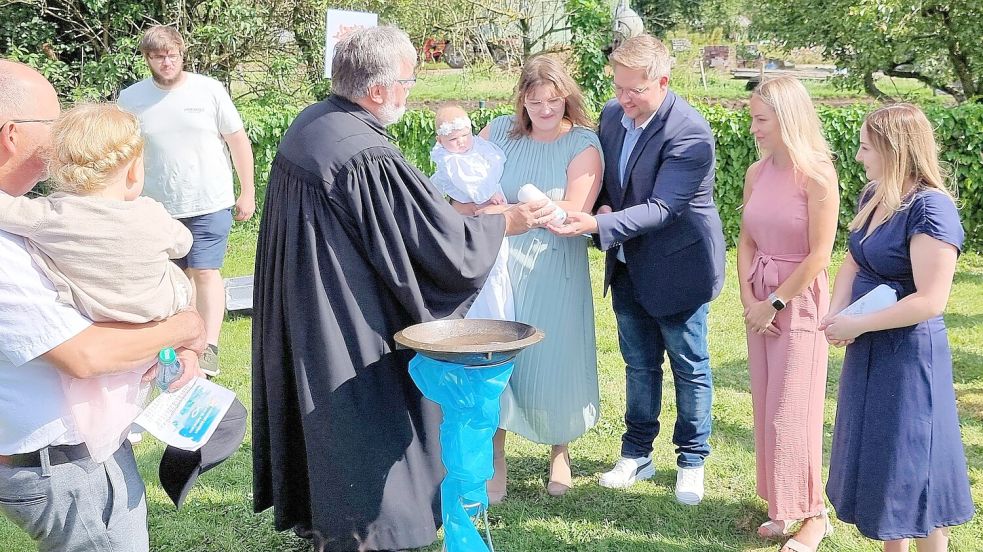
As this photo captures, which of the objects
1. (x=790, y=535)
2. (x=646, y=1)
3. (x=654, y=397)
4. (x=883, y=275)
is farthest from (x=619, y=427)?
(x=646, y=1)

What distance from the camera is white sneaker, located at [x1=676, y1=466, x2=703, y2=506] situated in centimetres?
405

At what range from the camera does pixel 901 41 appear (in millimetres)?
11977

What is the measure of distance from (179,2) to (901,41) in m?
9.78

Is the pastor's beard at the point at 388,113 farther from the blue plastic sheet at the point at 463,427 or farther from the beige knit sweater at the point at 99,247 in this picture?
the beige knit sweater at the point at 99,247

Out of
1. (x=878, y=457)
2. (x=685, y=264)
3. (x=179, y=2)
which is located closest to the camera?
(x=878, y=457)

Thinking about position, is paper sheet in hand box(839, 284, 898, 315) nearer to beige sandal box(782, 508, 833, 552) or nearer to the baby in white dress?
beige sandal box(782, 508, 833, 552)

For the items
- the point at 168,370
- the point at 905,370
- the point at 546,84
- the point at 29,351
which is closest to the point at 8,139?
the point at 29,351

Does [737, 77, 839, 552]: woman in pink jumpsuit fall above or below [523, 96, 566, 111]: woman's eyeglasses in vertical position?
below

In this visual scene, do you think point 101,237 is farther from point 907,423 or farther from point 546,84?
point 907,423

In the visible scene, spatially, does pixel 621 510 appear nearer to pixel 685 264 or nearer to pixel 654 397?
pixel 654 397

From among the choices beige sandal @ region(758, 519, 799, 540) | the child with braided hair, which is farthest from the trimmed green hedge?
the child with braided hair

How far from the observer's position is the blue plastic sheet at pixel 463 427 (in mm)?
2785

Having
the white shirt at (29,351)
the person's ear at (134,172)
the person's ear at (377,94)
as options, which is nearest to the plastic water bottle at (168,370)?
the white shirt at (29,351)

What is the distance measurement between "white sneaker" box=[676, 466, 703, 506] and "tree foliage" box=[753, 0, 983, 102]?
8.04 m
